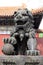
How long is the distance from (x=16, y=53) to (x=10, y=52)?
0.45ft

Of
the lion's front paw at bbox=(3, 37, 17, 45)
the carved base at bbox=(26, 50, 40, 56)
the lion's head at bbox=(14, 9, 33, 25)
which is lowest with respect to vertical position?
the carved base at bbox=(26, 50, 40, 56)

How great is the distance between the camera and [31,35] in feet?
11.3

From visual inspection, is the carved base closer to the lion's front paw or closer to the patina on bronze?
the patina on bronze

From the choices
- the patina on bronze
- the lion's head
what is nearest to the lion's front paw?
the patina on bronze

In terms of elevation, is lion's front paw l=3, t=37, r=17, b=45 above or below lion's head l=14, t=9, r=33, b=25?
below

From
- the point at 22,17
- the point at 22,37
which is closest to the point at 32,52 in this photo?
the point at 22,37

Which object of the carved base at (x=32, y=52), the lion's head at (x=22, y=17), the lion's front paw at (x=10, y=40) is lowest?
the carved base at (x=32, y=52)

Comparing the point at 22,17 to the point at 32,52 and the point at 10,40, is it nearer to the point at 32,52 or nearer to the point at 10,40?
the point at 10,40

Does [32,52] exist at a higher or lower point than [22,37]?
lower

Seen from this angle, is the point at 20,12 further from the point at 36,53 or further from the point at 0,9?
the point at 0,9

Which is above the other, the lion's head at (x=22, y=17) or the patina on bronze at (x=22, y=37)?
the lion's head at (x=22, y=17)

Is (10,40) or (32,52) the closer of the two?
(32,52)

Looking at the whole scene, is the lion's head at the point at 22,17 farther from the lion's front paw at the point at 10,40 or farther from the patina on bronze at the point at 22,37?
the lion's front paw at the point at 10,40

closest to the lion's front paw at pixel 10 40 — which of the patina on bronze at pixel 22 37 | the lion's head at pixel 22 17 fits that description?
the patina on bronze at pixel 22 37
